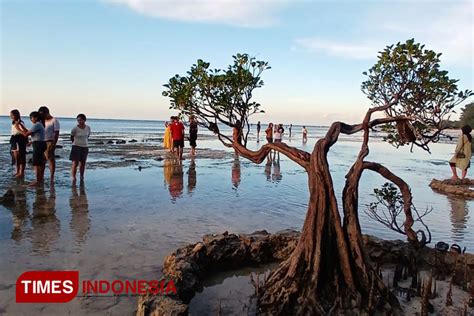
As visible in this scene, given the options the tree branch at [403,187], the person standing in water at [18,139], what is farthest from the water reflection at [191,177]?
the tree branch at [403,187]

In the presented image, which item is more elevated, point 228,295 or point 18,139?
point 18,139

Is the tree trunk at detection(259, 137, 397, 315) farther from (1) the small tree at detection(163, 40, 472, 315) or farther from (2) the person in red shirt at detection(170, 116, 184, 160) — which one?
(2) the person in red shirt at detection(170, 116, 184, 160)

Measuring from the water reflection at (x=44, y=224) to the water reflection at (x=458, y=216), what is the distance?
23.8ft

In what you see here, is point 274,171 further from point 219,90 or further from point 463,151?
point 219,90

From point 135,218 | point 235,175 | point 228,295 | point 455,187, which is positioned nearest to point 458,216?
point 455,187

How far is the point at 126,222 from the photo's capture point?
783 centimetres

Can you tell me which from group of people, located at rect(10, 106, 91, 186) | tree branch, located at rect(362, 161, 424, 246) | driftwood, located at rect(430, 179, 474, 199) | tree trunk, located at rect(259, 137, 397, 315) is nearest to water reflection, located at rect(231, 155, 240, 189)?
group of people, located at rect(10, 106, 91, 186)

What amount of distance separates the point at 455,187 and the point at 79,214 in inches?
439

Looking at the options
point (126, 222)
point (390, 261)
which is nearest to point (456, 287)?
point (390, 261)

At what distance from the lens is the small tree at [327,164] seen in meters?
4.64

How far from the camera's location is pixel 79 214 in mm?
8258

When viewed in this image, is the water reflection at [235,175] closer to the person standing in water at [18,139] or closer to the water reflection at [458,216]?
the water reflection at [458,216]

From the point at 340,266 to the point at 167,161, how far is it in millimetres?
15404

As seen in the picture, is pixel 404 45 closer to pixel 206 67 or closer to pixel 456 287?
pixel 206 67
